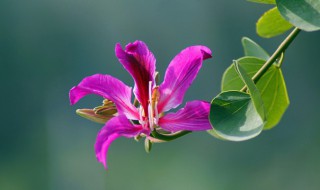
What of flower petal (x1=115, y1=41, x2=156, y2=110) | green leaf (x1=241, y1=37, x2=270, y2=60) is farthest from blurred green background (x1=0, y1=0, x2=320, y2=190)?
flower petal (x1=115, y1=41, x2=156, y2=110)

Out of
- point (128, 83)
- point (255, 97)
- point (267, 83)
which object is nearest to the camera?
point (255, 97)

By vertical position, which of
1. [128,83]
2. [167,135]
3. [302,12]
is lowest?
[167,135]

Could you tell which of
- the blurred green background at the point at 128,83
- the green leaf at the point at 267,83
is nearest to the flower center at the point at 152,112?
the green leaf at the point at 267,83

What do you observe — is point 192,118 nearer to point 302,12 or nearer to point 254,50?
point 302,12

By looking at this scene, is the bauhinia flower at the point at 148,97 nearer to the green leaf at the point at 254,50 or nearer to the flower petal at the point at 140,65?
the flower petal at the point at 140,65

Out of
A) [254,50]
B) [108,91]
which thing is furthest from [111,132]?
[254,50]

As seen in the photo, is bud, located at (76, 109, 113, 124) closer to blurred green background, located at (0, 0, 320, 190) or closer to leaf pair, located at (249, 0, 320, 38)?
leaf pair, located at (249, 0, 320, 38)

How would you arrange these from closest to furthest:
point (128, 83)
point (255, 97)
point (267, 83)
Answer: point (255, 97) < point (267, 83) < point (128, 83)

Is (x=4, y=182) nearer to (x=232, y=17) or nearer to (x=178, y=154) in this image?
(x=178, y=154)
